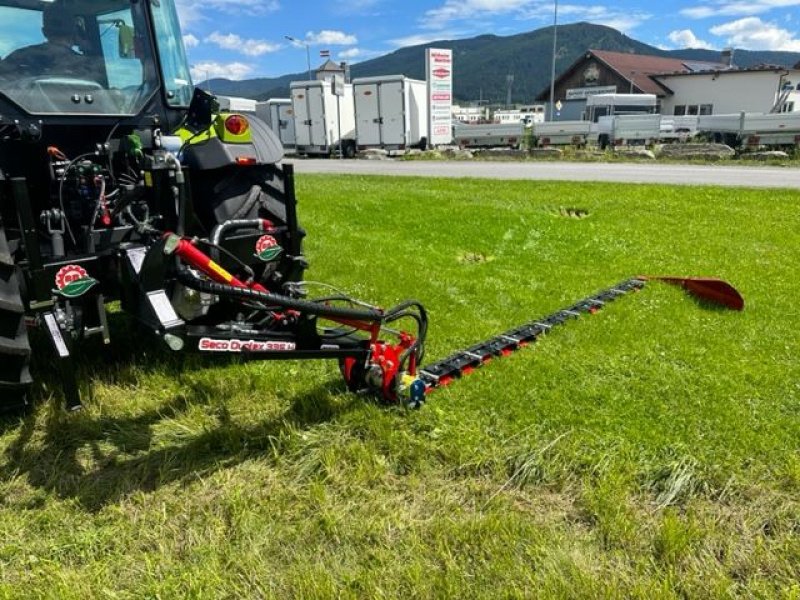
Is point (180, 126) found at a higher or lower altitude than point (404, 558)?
higher

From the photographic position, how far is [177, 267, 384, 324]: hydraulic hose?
2719mm

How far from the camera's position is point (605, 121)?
27.9m

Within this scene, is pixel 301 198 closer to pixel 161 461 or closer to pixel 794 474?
pixel 161 461

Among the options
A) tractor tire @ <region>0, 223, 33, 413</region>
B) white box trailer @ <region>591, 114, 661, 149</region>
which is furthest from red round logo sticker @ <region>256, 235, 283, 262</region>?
white box trailer @ <region>591, 114, 661, 149</region>

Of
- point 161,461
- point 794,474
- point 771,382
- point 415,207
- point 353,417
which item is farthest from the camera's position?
point 415,207

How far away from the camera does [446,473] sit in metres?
3.00

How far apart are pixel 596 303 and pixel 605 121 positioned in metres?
25.1

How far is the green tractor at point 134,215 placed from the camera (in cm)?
294

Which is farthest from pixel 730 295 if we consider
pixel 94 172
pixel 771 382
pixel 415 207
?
pixel 415 207

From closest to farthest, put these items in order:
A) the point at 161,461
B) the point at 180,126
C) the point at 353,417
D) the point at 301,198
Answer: the point at 161,461 < the point at 353,417 < the point at 180,126 < the point at 301,198

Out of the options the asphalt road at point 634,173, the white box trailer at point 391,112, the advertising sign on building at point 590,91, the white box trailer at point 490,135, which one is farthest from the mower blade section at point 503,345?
the advertising sign on building at point 590,91

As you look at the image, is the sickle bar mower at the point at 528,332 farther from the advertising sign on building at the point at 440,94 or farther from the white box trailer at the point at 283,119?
the white box trailer at the point at 283,119

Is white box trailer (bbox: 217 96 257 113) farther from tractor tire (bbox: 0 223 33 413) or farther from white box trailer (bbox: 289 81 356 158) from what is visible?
white box trailer (bbox: 289 81 356 158)

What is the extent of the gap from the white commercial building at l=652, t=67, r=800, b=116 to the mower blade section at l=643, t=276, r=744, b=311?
41.2 m
